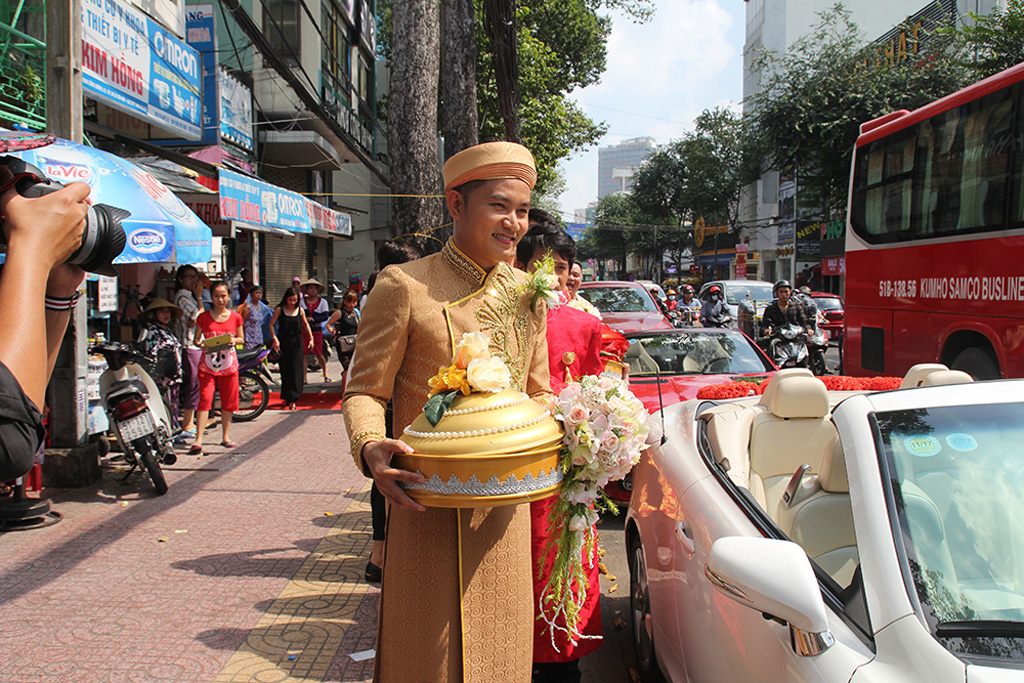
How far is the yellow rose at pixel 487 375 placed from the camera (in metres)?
1.80

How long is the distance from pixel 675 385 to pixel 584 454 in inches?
187

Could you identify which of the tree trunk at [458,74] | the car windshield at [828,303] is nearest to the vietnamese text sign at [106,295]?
the tree trunk at [458,74]

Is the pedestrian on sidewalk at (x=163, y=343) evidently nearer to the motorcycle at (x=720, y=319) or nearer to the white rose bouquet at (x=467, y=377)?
the white rose bouquet at (x=467, y=377)

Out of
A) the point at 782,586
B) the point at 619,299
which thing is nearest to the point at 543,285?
the point at 782,586

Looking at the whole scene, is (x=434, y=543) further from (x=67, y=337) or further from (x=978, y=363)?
(x=978, y=363)

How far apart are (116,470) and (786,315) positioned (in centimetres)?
901

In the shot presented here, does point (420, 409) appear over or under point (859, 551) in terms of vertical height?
over

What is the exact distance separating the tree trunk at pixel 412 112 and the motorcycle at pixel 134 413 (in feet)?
8.82

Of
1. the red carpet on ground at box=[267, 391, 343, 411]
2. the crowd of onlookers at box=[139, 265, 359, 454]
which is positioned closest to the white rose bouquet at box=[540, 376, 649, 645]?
the crowd of onlookers at box=[139, 265, 359, 454]

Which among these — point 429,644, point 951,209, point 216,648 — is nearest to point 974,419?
point 429,644

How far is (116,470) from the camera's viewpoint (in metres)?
6.95

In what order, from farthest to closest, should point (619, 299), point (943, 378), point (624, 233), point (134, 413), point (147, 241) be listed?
point (624, 233) → point (619, 299) → point (134, 413) → point (147, 241) → point (943, 378)

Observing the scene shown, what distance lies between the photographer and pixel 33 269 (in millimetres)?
1392

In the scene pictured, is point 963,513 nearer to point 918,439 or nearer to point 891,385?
point 918,439
